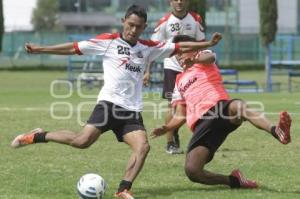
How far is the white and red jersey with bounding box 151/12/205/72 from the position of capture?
1212 cm

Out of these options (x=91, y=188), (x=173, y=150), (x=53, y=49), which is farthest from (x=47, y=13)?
(x=91, y=188)

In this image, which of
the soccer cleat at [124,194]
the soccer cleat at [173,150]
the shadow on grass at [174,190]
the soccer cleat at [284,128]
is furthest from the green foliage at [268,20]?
the soccer cleat at [124,194]

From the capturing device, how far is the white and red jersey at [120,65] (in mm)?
8453

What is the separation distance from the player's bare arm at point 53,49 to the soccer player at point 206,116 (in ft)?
4.09

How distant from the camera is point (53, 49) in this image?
8422mm

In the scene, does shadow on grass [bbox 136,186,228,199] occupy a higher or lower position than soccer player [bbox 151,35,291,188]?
lower

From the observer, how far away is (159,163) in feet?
34.9

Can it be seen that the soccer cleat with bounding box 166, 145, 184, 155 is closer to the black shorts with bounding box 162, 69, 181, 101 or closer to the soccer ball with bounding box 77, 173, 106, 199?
the black shorts with bounding box 162, 69, 181, 101

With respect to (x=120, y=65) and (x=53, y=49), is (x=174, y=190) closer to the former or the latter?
(x=120, y=65)

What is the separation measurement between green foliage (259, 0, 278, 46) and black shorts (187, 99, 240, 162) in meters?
30.5

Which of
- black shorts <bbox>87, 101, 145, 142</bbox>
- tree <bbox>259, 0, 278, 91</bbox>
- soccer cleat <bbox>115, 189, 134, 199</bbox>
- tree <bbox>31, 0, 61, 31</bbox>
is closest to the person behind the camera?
soccer cleat <bbox>115, 189, 134, 199</bbox>

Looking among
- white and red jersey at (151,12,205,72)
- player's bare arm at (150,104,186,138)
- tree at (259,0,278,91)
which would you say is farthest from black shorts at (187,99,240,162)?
tree at (259,0,278,91)

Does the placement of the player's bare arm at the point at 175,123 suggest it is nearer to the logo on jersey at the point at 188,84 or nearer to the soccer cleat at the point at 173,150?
the logo on jersey at the point at 188,84

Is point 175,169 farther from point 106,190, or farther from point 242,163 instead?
point 106,190
